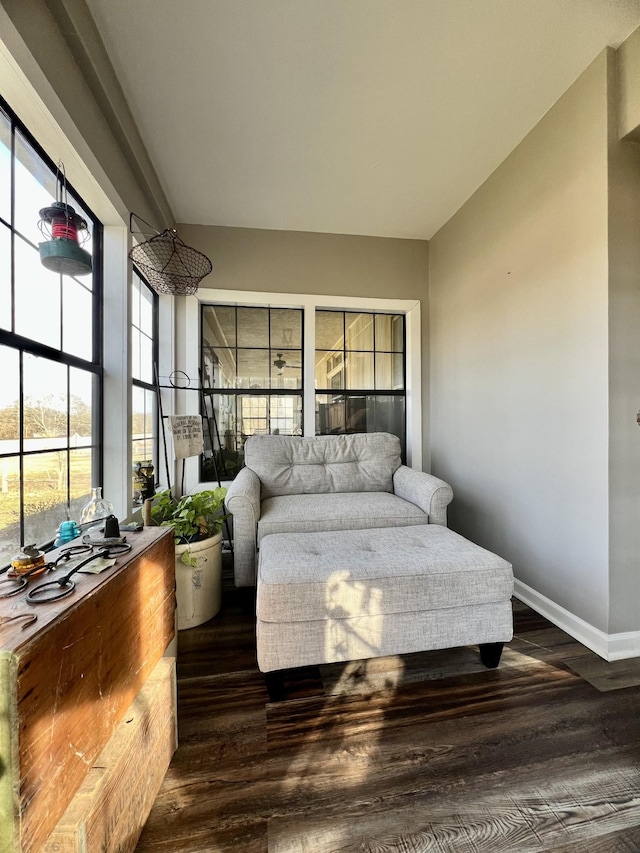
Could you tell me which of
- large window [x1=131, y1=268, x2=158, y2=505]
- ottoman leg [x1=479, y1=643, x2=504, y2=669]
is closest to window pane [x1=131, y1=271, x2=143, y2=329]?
large window [x1=131, y1=268, x2=158, y2=505]

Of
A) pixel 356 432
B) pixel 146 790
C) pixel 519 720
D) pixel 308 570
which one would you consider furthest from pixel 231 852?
pixel 356 432

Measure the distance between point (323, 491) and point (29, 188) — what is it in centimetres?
234

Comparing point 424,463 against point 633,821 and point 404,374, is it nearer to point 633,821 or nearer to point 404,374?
point 404,374

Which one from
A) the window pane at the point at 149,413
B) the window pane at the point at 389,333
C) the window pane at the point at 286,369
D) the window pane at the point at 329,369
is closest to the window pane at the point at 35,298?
the window pane at the point at 149,413

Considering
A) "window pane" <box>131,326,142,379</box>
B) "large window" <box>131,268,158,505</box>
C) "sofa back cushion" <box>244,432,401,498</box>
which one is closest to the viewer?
"large window" <box>131,268,158,505</box>

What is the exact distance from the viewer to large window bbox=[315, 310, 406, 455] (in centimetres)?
329

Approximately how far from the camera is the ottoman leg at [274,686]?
1382mm

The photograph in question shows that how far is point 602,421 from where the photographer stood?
1.64 m

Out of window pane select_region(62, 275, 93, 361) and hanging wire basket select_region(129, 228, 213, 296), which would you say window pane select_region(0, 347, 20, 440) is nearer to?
window pane select_region(62, 275, 93, 361)

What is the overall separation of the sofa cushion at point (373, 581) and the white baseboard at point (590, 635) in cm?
60

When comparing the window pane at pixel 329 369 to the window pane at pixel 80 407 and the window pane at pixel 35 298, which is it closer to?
the window pane at pixel 80 407

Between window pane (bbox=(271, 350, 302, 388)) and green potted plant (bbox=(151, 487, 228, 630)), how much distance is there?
1413 mm

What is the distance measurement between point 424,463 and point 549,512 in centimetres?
143

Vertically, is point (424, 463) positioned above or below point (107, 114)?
below
